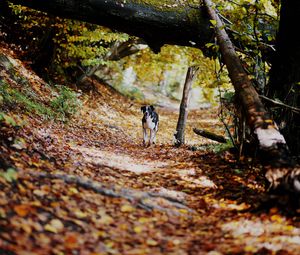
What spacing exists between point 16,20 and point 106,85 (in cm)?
834

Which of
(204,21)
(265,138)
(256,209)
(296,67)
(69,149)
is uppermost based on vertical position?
(204,21)

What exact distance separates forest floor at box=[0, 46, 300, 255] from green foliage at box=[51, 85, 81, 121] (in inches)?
121

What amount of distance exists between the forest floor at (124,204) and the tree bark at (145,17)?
2290 millimetres

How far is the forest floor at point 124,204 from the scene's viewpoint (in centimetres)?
336

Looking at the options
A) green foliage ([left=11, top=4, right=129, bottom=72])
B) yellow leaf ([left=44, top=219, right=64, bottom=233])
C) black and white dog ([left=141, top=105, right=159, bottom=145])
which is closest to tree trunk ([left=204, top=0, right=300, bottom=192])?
yellow leaf ([left=44, top=219, right=64, bottom=233])

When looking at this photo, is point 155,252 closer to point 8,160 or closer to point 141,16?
point 8,160

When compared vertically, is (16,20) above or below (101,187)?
above

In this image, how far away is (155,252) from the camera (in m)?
3.41

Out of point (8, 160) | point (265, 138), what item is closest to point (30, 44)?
point (8, 160)

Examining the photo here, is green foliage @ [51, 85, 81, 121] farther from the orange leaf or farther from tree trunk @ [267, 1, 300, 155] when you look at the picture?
the orange leaf

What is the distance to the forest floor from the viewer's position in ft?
11.0

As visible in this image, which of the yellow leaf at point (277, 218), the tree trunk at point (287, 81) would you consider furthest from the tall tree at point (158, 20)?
the yellow leaf at point (277, 218)

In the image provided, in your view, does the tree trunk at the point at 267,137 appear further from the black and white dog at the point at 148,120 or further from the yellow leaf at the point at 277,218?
the black and white dog at the point at 148,120

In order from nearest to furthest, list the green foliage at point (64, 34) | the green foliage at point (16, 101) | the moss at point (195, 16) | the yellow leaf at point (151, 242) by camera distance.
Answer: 1. the yellow leaf at point (151, 242)
2. the green foliage at point (16, 101)
3. the moss at point (195, 16)
4. the green foliage at point (64, 34)
